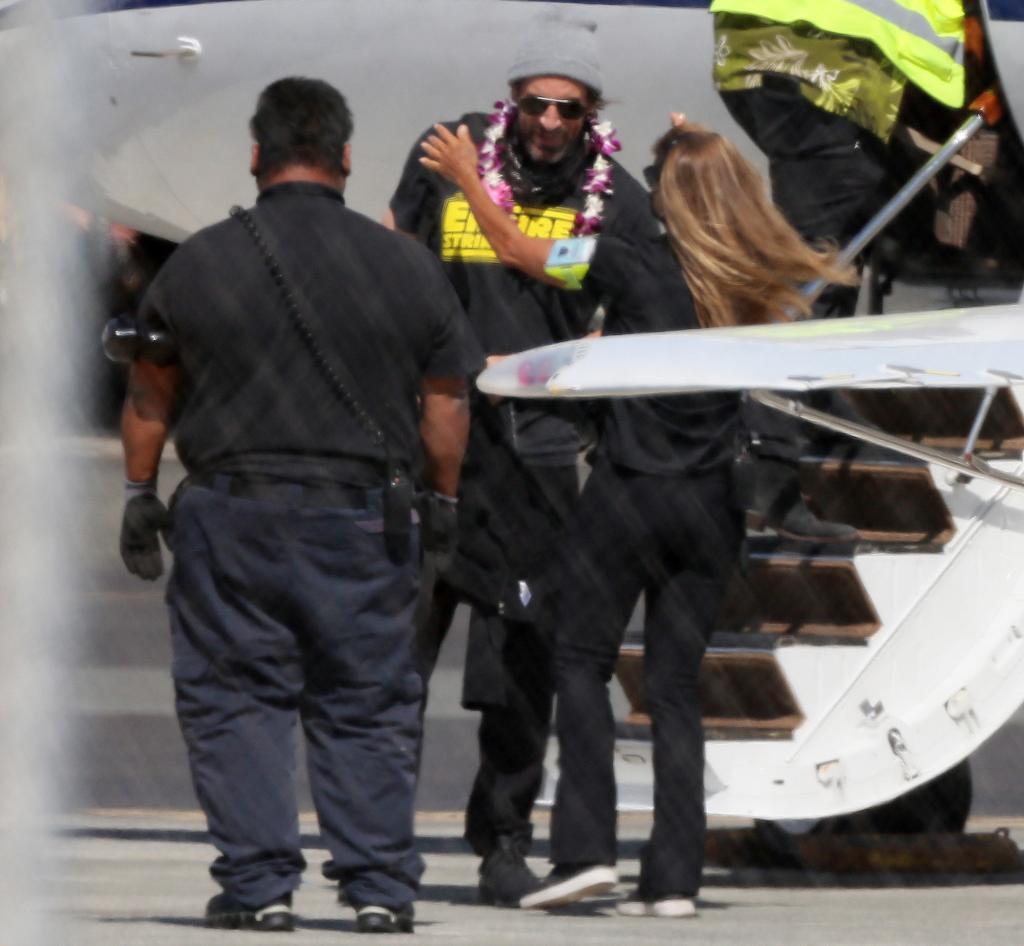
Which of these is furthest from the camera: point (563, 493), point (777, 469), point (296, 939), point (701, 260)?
point (777, 469)

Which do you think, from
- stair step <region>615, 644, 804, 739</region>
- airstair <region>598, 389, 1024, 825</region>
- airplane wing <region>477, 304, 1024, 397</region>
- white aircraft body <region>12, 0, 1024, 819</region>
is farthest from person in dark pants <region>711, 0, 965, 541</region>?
airplane wing <region>477, 304, 1024, 397</region>

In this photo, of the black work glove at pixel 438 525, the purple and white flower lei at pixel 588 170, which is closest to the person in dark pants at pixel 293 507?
the black work glove at pixel 438 525

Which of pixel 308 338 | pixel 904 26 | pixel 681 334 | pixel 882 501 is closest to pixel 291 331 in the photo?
pixel 308 338

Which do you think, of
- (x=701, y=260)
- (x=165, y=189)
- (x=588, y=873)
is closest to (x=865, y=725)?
(x=588, y=873)

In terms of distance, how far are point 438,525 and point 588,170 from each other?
1.08 m

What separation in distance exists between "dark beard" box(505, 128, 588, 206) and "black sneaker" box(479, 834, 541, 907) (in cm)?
147

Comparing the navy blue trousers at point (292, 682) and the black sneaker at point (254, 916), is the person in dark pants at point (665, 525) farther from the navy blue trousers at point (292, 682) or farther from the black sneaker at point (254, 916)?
the black sneaker at point (254, 916)

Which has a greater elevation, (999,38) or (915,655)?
(999,38)

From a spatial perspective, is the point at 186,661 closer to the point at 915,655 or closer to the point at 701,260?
the point at 701,260

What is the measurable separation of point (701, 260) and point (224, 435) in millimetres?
1091

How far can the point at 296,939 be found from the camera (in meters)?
4.45

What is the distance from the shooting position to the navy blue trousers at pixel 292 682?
446cm

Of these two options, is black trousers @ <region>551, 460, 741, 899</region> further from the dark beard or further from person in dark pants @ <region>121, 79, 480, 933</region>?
the dark beard

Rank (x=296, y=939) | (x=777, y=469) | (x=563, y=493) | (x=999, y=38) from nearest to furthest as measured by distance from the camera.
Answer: (x=296, y=939) < (x=563, y=493) < (x=777, y=469) < (x=999, y=38)
